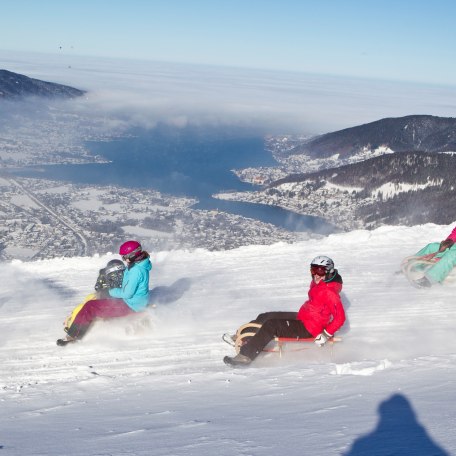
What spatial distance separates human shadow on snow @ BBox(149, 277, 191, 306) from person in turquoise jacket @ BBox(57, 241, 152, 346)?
1937mm

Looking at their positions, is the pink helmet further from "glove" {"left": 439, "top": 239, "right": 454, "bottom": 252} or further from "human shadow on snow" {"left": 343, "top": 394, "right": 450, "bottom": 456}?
"glove" {"left": 439, "top": 239, "right": 454, "bottom": 252}

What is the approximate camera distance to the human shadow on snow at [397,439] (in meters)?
4.16

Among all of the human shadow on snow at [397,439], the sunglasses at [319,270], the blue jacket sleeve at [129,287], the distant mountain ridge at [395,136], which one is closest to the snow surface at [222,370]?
the human shadow on snow at [397,439]

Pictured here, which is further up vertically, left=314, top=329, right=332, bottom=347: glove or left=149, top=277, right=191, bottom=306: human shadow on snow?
left=314, top=329, right=332, bottom=347: glove

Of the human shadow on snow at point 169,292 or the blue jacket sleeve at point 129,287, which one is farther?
the human shadow on snow at point 169,292

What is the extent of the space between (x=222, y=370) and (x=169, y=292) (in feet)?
14.8

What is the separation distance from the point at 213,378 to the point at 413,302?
5.10 meters

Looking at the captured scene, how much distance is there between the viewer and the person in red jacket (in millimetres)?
7645

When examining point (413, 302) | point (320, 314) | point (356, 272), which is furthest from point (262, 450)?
point (356, 272)

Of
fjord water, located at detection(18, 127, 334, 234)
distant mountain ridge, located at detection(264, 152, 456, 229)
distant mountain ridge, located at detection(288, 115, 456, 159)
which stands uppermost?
distant mountain ridge, located at detection(288, 115, 456, 159)

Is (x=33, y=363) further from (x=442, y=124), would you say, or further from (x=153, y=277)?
(x=442, y=124)

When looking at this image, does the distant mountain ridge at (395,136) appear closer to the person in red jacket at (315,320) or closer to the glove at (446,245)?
the glove at (446,245)

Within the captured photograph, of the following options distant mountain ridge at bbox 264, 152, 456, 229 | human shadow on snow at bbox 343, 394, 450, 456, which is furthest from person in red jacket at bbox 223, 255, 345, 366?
distant mountain ridge at bbox 264, 152, 456, 229

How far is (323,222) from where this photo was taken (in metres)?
84.1
